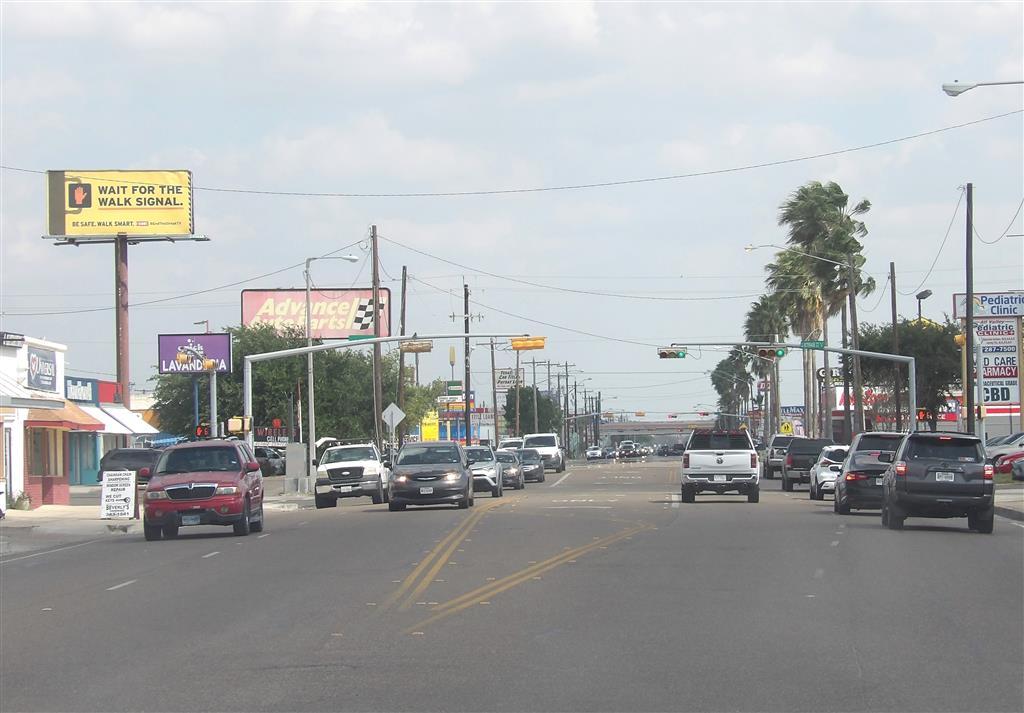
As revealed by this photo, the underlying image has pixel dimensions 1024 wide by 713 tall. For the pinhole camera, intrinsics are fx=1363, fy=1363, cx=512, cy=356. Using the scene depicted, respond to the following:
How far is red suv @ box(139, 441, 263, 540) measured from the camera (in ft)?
84.8

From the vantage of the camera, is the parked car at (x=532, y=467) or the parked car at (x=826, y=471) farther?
the parked car at (x=532, y=467)

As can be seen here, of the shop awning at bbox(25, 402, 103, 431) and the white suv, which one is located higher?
the shop awning at bbox(25, 402, 103, 431)

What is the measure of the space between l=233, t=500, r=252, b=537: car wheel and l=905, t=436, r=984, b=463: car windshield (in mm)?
12473

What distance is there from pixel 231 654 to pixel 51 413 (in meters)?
38.0

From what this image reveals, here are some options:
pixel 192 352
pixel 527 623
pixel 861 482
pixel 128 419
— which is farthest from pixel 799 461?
pixel 527 623

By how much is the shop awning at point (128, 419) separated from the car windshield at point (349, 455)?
2301 centimetres

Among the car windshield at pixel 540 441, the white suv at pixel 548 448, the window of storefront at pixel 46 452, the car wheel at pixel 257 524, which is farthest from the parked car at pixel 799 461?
the window of storefront at pixel 46 452

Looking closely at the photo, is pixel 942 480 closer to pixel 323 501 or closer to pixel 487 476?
pixel 487 476

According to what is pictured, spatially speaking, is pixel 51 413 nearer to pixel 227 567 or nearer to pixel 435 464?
pixel 435 464

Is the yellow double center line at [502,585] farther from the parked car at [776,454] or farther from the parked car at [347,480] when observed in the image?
the parked car at [776,454]

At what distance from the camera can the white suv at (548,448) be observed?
236ft

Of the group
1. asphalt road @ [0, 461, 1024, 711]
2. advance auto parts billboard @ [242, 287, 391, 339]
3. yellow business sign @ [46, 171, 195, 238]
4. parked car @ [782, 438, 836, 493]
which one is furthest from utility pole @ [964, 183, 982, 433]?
Result: advance auto parts billboard @ [242, 287, 391, 339]

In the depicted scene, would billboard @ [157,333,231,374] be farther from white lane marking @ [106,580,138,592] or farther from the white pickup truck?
white lane marking @ [106,580,138,592]

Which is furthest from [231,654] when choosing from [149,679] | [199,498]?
[199,498]
